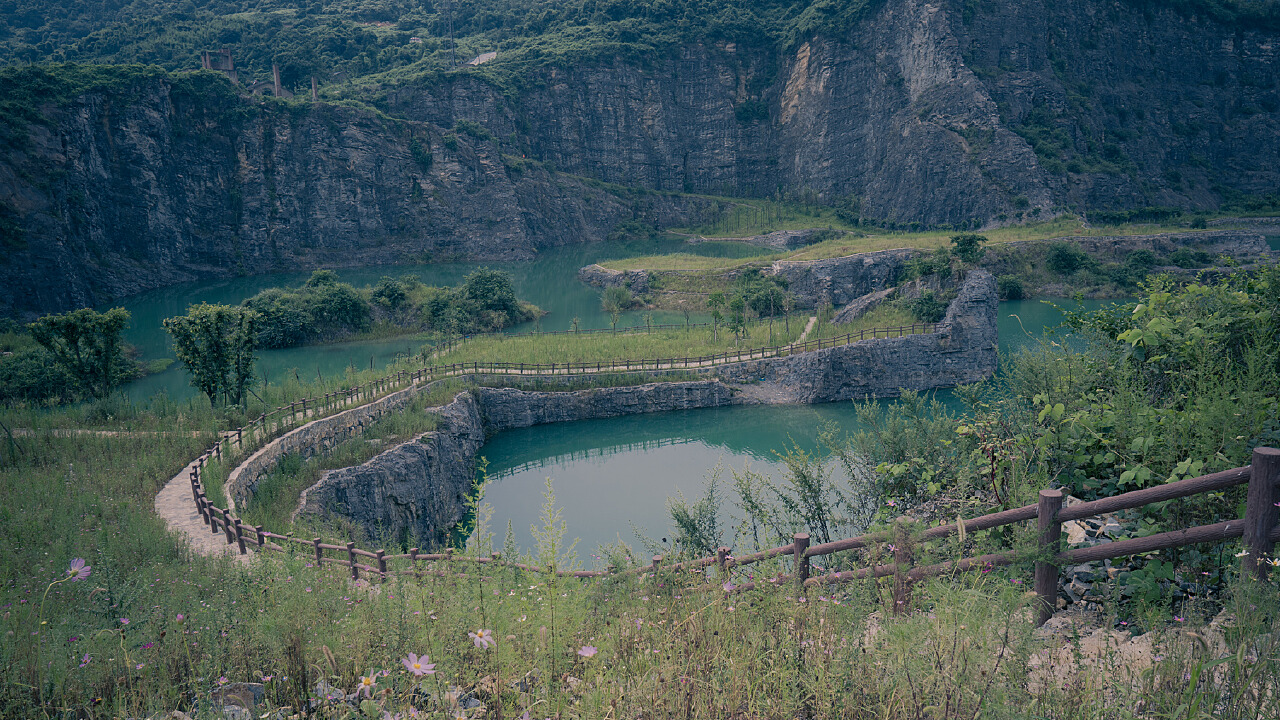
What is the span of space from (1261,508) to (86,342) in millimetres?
33579

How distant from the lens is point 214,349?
Result: 24.2 metres

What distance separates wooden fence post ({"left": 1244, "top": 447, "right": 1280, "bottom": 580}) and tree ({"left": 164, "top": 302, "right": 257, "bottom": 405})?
26072 millimetres

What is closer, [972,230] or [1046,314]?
[1046,314]

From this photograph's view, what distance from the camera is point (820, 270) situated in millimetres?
52375

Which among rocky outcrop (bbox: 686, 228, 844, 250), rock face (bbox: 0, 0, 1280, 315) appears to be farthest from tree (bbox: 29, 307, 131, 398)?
rocky outcrop (bbox: 686, 228, 844, 250)

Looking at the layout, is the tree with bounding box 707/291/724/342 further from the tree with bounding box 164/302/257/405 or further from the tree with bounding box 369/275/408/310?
the tree with bounding box 369/275/408/310

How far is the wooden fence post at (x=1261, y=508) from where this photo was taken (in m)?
Answer: 4.11

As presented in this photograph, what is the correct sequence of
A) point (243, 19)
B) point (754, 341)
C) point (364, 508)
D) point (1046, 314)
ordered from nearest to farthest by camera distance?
point (364, 508), point (754, 341), point (1046, 314), point (243, 19)

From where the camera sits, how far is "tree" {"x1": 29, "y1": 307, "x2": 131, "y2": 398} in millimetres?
25766

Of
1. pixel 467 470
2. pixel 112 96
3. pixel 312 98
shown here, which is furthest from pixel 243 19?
pixel 467 470

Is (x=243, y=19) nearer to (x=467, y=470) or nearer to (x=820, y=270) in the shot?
(x=820, y=270)

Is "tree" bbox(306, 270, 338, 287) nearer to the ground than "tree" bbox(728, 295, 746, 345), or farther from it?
farther from it

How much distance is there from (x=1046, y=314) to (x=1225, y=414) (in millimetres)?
49784

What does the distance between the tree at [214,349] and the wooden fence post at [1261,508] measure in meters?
26.1
